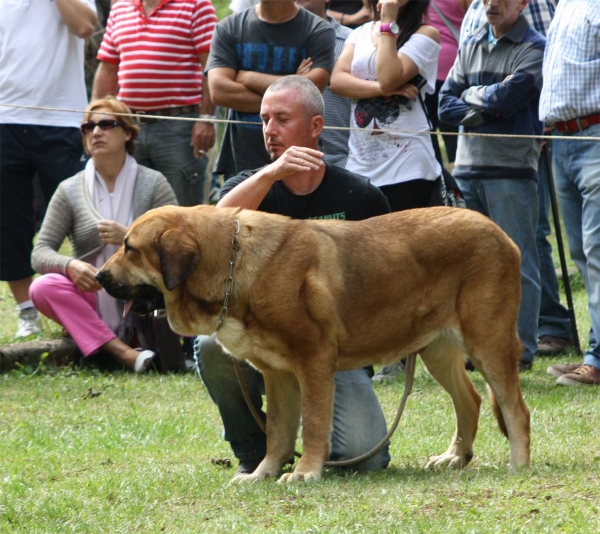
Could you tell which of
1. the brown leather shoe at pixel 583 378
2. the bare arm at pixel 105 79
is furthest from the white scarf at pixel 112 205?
the brown leather shoe at pixel 583 378

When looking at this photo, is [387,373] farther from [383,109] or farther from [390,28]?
[390,28]

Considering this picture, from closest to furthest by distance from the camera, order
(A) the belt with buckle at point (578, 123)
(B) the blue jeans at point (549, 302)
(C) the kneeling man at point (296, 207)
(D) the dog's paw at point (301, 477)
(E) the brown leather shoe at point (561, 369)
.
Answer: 1. (D) the dog's paw at point (301, 477)
2. (C) the kneeling man at point (296, 207)
3. (A) the belt with buckle at point (578, 123)
4. (E) the brown leather shoe at point (561, 369)
5. (B) the blue jeans at point (549, 302)

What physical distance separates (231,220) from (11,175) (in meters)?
4.07

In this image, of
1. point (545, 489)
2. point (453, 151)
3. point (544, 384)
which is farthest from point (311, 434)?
point (453, 151)

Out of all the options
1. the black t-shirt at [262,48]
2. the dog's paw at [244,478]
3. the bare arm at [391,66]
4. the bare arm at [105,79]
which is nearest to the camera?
the dog's paw at [244,478]

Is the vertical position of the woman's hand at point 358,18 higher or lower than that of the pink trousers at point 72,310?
higher

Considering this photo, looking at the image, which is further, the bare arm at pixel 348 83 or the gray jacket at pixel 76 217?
the gray jacket at pixel 76 217

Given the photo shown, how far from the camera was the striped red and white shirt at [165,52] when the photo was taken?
333 inches

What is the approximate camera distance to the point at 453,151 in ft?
31.1

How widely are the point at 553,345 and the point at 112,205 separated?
11.6 feet

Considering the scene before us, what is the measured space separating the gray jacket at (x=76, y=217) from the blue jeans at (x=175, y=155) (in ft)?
1.65

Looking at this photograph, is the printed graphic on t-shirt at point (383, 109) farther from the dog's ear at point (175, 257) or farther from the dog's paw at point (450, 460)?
the dog's ear at point (175, 257)

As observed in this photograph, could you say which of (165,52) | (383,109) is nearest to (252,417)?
(383,109)

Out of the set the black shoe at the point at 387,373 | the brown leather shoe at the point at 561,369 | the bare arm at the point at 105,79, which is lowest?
the black shoe at the point at 387,373
